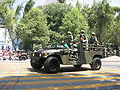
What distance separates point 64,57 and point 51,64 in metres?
0.88

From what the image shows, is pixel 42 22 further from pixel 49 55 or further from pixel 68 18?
pixel 49 55

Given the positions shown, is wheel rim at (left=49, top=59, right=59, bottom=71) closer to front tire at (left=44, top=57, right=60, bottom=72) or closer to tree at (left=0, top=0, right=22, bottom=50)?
front tire at (left=44, top=57, right=60, bottom=72)

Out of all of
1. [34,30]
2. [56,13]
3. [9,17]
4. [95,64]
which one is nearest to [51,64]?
[95,64]

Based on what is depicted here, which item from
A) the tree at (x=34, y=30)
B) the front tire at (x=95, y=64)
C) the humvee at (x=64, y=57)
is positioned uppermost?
the tree at (x=34, y=30)

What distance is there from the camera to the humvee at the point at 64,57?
9.53 m

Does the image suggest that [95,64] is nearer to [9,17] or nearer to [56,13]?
[9,17]

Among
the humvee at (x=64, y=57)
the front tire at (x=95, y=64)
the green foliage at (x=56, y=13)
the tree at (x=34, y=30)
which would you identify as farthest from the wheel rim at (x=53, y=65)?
the green foliage at (x=56, y=13)

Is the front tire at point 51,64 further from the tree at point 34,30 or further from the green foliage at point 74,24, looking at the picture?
the green foliage at point 74,24

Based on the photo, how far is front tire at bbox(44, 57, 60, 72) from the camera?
30.7ft

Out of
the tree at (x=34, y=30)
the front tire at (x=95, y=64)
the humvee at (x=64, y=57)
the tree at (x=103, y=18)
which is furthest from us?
the tree at (x=103, y=18)

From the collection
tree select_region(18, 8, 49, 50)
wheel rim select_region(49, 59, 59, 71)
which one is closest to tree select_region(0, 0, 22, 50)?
tree select_region(18, 8, 49, 50)

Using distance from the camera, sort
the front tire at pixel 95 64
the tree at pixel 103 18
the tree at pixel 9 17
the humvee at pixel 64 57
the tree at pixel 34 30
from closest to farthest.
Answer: the humvee at pixel 64 57
the front tire at pixel 95 64
the tree at pixel 34 30
the tree at pixel 9 17
the tree at pixel 103 18

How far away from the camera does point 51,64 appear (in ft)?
31.3

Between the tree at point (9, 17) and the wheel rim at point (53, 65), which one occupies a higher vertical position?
the tree at point (9, 17)
